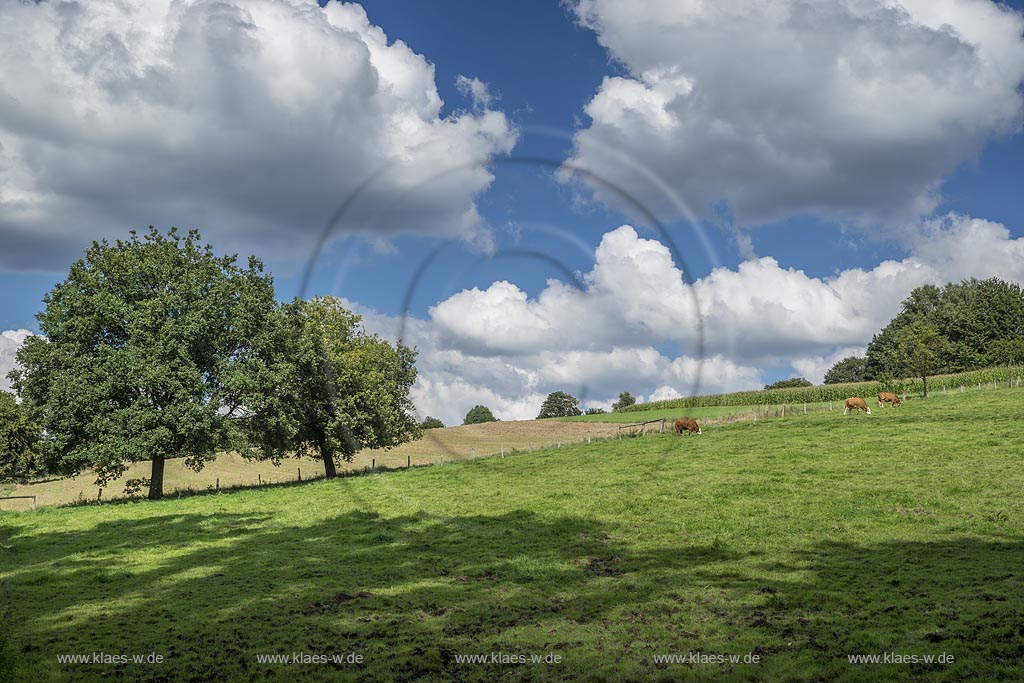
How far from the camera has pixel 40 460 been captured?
1757 inches

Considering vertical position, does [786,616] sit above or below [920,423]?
below

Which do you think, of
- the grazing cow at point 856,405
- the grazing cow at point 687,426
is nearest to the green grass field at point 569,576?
the grazing cow at point 687,426

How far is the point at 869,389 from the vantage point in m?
105

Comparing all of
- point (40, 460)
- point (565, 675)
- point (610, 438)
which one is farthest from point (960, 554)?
point (40, 460)

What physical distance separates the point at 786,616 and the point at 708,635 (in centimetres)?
223

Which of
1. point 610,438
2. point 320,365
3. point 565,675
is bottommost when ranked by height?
point 565,675

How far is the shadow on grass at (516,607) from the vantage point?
1405cm

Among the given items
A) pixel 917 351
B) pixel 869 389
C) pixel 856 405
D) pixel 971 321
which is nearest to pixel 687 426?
pixel 856 405

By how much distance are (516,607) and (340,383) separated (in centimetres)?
3979

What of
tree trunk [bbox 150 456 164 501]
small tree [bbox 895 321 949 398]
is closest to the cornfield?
small tree [bbox 895 321 949 398]

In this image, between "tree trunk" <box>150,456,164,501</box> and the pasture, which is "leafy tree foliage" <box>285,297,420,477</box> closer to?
the pasture

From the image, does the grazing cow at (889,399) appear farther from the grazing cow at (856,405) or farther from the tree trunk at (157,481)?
the tree trunk at (157,481)

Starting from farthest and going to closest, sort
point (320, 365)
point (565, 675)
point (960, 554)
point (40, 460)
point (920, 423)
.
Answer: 1. point (320, 365)
2. point (920, 423)
3. point (40, 460)
4. point (960, 554)
5. point (565, 675)

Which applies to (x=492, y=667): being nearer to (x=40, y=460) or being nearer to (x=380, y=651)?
(x=380, y=651)
